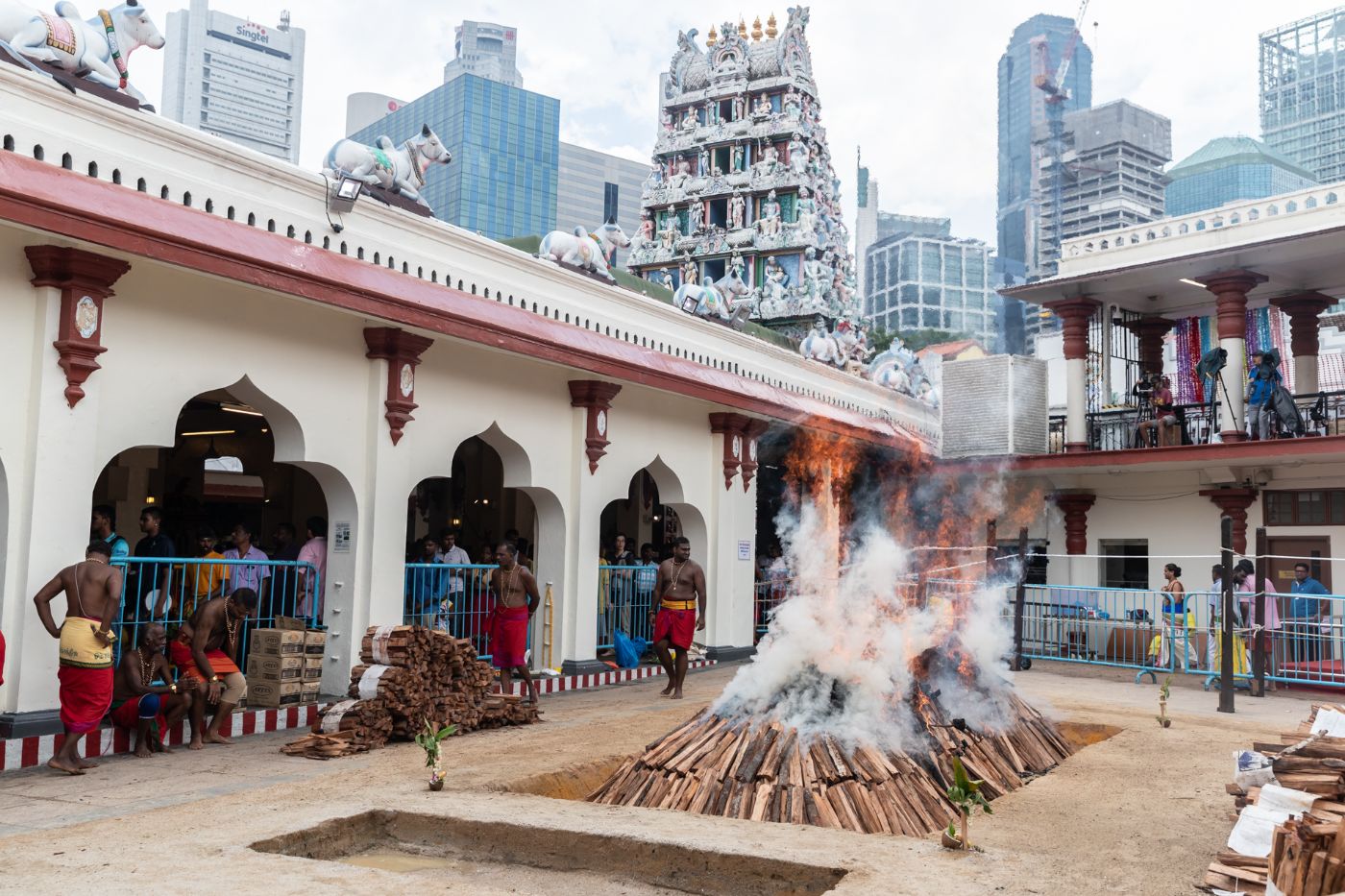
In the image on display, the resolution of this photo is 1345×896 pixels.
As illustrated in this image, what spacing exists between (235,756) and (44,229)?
4.01 m

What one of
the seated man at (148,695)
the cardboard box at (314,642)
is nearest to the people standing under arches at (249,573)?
the cardboard box at (314,642)

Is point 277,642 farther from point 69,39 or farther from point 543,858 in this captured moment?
point 69,39

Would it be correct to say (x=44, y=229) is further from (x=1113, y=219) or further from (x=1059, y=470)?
(x=1113, y=219)

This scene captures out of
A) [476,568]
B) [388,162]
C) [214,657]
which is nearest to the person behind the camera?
[214,657]

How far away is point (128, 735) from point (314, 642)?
1.86 meters

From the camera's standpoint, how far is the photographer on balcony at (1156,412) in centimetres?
1895

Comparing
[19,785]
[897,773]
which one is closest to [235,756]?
[19,785]

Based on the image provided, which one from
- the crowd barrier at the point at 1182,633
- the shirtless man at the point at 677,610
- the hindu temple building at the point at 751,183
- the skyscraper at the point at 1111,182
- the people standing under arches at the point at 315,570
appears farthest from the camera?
the skyscraper at the point at 1111,182

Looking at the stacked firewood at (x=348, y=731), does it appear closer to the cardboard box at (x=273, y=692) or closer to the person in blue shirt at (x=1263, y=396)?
the cardboard box at (x=273, y=692)

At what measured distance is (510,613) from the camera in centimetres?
1116

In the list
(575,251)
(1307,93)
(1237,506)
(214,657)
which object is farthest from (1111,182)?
(214,657)

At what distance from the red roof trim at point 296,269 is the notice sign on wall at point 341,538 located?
204 centimetres

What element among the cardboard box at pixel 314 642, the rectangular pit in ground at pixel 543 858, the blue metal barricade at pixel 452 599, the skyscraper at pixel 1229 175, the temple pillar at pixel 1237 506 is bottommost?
the rectangular pit in ground at pixel 543 858

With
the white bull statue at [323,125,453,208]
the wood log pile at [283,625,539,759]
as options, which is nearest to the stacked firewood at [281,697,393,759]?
the wood log pile at [283,625,539,759]
